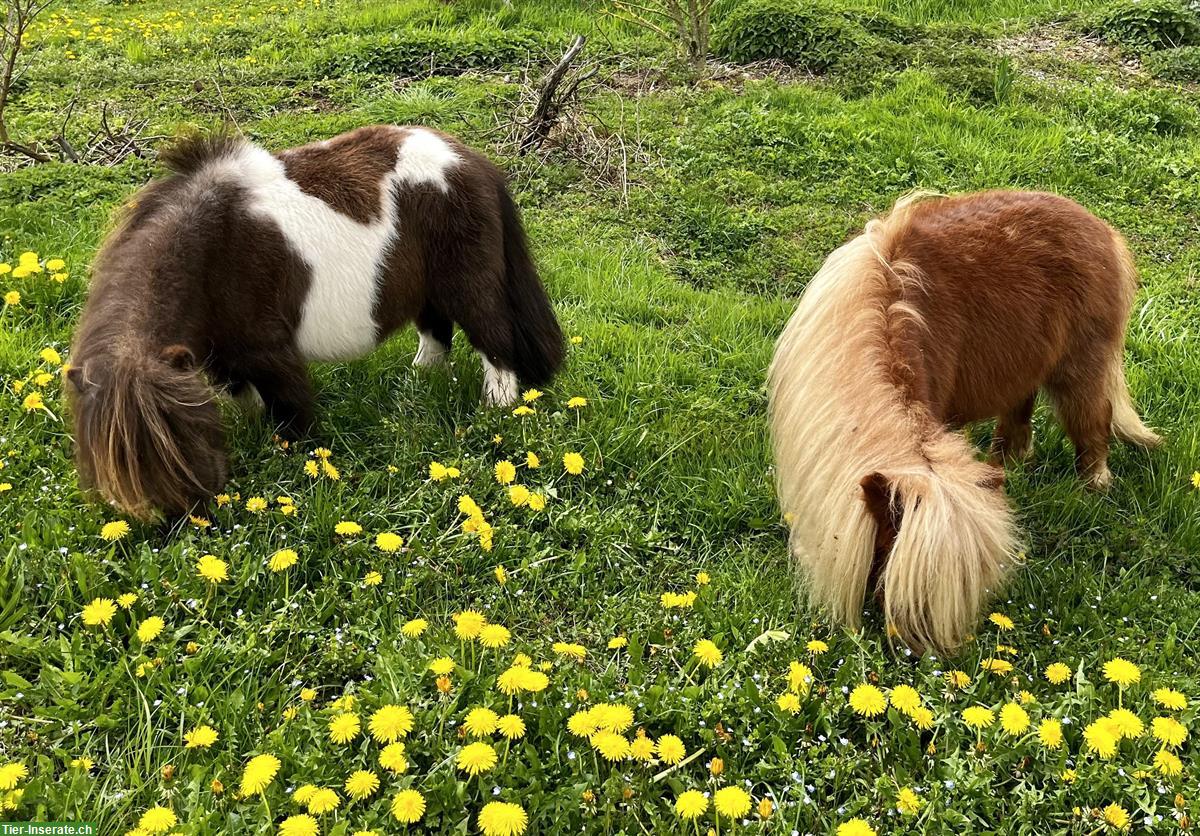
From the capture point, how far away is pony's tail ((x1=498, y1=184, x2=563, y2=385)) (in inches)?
155

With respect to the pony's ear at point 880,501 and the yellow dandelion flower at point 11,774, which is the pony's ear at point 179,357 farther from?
the pony's ear at point 880,501

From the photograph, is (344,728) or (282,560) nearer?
(344,728)

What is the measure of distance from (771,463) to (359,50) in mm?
6401

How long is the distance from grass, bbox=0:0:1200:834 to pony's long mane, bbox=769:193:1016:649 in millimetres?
239

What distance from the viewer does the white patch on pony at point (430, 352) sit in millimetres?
4184

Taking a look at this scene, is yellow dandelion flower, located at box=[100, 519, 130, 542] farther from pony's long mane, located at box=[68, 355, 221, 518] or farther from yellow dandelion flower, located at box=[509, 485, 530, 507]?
yellow dandelion flower, located at box=[509, 485, 530, 507]

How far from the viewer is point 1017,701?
2441mm

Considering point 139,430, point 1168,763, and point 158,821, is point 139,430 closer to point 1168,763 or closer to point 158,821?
point 158,821

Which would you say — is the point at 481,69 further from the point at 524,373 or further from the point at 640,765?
the point at 640,765

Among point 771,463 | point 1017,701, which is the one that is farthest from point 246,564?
point 1017,701

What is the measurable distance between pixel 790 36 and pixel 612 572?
673cm

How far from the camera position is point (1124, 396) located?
3855 millimetres

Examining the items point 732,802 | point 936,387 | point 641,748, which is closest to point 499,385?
point 936,387

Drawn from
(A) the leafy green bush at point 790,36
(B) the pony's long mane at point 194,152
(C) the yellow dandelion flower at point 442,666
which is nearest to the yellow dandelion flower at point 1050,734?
(C) the yellow dandelion flower at point 442,666
